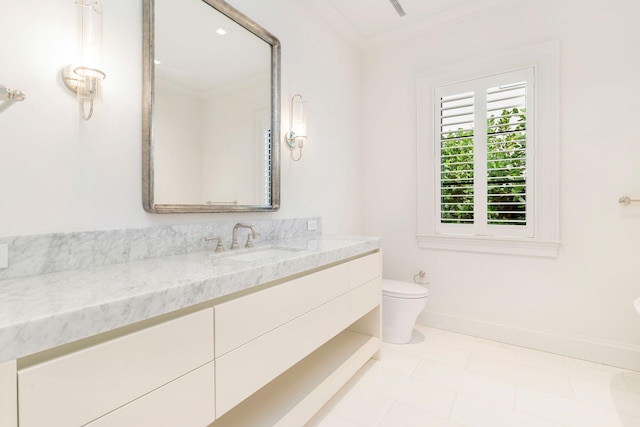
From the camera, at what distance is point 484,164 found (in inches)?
98.8

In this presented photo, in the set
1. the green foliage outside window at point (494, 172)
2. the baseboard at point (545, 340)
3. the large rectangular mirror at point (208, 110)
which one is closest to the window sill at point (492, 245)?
the green foliage outside window at point (494, 172)

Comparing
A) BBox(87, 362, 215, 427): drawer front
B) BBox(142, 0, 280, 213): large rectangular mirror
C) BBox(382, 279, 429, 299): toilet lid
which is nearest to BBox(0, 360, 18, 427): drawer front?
BBox(87, 362, 215, 427): drawer front

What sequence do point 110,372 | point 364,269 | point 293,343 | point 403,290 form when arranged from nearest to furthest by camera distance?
point 110,372, point 293,343, point 364,269, point 403,290

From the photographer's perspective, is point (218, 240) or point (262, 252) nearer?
point (218, 240)

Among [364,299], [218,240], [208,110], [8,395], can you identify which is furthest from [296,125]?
[8,395]

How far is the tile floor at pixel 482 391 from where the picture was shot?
1618 millimetres

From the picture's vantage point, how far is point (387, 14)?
104 inches

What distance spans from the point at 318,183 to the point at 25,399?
83.3 inches

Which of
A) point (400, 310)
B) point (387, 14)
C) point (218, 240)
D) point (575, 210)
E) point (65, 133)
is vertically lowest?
point (400, 310)

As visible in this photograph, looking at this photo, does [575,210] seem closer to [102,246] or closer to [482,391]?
[482,391]

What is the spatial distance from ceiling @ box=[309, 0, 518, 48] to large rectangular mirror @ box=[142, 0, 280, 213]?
0.85 m

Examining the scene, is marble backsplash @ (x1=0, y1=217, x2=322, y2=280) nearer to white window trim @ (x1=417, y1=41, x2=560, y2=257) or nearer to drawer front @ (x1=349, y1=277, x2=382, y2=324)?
drawer front @ (x1=349, y1=277, x2=382, y2=324)

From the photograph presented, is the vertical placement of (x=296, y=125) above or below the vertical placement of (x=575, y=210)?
above

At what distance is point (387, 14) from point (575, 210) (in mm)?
2074
